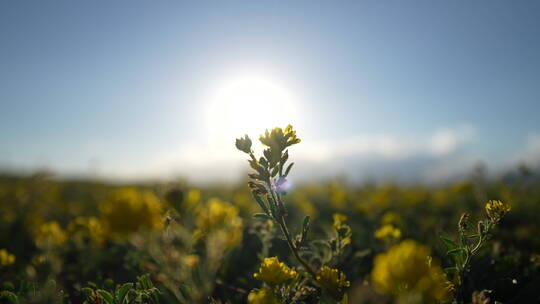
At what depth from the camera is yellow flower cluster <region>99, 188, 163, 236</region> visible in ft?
4.71

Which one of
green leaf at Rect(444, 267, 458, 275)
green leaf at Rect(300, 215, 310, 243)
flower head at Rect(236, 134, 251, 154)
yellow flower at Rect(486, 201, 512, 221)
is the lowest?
green leaf at Rect(444, 267, 458, 275)

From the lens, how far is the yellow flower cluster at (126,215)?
4.71 ft

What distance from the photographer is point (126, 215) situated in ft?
4.80

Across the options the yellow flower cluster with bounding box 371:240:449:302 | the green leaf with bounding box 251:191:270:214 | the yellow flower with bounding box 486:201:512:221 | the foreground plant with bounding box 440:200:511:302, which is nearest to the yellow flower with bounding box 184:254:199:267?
the green leaf with bounding box 251:191:270:214

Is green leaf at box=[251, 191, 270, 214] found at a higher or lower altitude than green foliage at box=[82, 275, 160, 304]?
higher

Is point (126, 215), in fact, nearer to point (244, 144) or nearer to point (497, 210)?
point (244, 144)

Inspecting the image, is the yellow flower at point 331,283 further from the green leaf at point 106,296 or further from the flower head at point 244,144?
the green leaf at point 106,296

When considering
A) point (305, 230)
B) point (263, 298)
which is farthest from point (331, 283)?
point (263, 298)

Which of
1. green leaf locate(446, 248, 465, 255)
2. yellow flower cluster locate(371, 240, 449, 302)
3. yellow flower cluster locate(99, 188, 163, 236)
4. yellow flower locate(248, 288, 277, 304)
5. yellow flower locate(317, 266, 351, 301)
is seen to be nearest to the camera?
yellow flower cluster locate(371, 240, 449, 302)

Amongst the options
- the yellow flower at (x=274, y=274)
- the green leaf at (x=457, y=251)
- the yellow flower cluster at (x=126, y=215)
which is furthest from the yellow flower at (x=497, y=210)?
the yellow flower cluster at (x=126, y=215)

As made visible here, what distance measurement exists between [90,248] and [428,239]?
432cm

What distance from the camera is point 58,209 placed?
7.49 meters

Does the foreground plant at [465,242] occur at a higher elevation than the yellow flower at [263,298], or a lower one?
higher

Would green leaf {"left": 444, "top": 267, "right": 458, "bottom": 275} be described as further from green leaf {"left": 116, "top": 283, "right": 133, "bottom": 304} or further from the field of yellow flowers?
green leaf {"left": 116, "top": 283, "right": 133, "bottom": 304}
